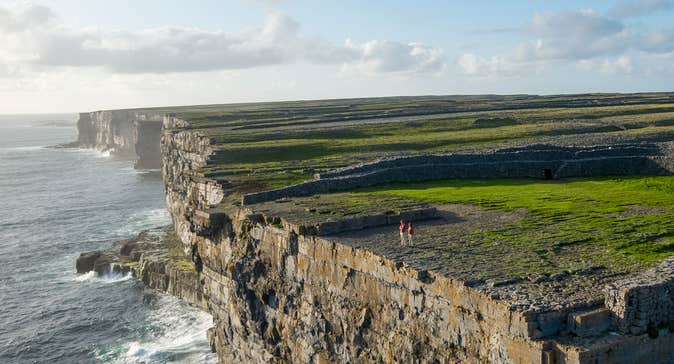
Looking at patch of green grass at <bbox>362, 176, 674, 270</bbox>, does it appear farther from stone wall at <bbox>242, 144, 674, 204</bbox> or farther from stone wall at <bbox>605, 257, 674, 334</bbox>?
stone wall at <bbox>605, 257, 674, 334</bbox>

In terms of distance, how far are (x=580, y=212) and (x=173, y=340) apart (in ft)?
91.6

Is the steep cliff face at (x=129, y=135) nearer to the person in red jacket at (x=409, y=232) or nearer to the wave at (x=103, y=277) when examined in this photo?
the wave at (x=103, y=277)

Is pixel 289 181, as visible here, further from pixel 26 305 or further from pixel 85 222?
pixel 85 222

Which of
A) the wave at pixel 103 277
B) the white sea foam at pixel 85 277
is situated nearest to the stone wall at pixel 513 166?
the wave at pixel 103 277

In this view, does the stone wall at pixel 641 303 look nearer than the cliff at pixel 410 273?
Yes

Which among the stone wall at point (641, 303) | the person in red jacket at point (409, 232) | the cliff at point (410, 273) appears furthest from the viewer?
the person in red jacket at point (409, 232)

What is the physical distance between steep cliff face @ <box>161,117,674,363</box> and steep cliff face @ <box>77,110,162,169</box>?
98.9 meters

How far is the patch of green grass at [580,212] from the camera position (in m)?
19.9

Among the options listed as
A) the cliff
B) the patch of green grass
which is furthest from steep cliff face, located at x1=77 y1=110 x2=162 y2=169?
the patch of green grass

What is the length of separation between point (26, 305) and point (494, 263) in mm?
41685

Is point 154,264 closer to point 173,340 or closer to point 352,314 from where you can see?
point 173,340

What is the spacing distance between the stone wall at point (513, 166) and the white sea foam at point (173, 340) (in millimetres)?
13612

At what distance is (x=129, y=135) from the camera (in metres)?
170

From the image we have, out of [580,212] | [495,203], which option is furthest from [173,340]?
[580,212]
